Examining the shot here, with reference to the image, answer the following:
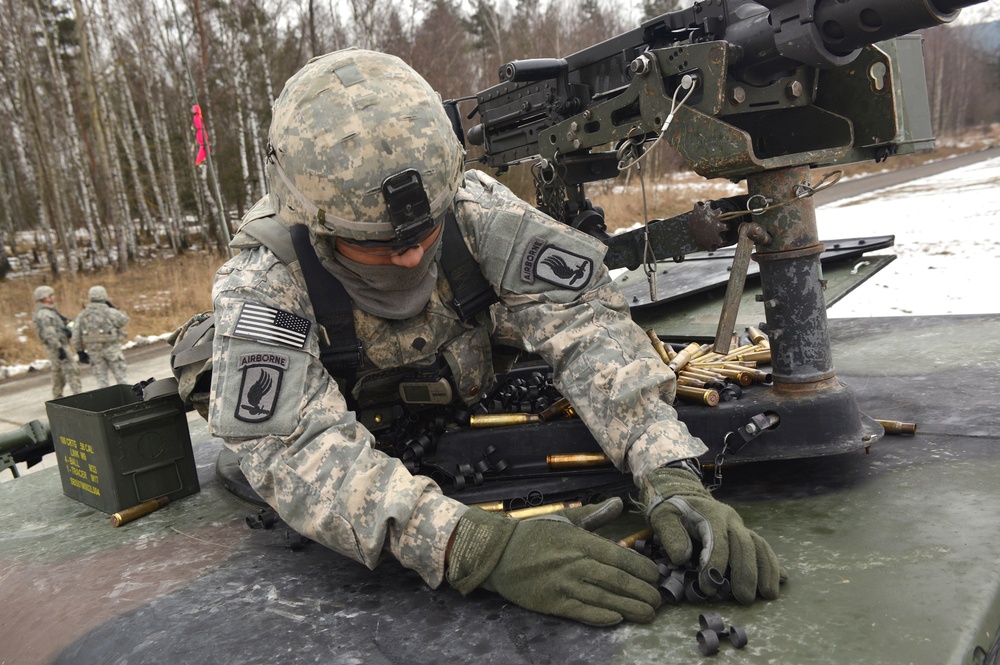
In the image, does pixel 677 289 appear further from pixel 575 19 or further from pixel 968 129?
pixel 968 129

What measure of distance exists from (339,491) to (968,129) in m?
51.9

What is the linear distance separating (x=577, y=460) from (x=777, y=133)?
52.5 inches

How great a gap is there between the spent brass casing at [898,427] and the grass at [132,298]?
1294 cm

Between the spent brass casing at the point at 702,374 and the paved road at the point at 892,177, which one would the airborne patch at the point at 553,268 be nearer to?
the spent brass casing at the point at 702,374

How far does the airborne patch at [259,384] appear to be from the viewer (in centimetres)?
229

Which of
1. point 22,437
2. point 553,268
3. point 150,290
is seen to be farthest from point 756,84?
point 150,290

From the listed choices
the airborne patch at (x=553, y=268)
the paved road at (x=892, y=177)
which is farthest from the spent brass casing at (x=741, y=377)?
the paved road at (x=892, y=177)

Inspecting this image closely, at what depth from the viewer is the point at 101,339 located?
9555mm

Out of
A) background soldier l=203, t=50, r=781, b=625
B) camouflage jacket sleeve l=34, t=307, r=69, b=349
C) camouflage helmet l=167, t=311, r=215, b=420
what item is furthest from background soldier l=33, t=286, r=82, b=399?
background soldier l=203, t=50, r=781, b=625

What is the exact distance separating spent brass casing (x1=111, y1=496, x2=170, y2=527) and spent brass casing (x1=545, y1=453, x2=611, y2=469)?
1.52 meters

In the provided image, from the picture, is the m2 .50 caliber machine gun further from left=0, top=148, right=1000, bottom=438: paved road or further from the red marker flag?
the red marker flag

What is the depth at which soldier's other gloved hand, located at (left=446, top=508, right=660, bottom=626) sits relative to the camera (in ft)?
6.24

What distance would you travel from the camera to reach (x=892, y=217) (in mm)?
16625

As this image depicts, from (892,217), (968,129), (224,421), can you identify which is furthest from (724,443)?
(968,129)
